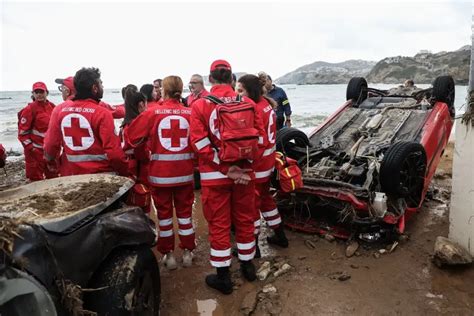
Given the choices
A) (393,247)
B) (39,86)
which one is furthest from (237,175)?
(39,86)

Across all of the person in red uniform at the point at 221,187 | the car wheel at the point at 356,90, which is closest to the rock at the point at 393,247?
the person in red uniform at the point at 221,187

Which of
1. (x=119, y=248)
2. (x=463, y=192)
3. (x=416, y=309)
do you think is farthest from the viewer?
(x=463, y=192)

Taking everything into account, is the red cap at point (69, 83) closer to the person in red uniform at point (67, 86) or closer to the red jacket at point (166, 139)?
the person in red uniform at point (67, 86)

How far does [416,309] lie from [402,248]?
3.70ft

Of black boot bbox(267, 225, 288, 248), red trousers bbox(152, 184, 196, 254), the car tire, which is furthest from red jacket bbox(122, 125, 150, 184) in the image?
the car tire

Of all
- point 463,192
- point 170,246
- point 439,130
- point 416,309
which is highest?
point 439,130

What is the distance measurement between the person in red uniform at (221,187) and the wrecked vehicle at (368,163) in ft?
3.64

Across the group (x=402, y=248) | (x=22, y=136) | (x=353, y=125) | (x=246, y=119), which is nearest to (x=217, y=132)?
(x=246, y=119)

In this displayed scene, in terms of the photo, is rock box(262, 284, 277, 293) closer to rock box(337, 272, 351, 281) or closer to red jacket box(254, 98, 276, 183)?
rock box(337, 272, 351, 281)

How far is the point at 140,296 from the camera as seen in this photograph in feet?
8.37

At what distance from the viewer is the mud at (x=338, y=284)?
125 inches

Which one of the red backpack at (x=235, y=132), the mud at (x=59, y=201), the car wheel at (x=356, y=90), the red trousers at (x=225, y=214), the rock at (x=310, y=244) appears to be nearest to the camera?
the mud at (x=59, y=201)

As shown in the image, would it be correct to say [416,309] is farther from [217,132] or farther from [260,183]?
[217,132]

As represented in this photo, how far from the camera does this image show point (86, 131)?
10.8 ft
